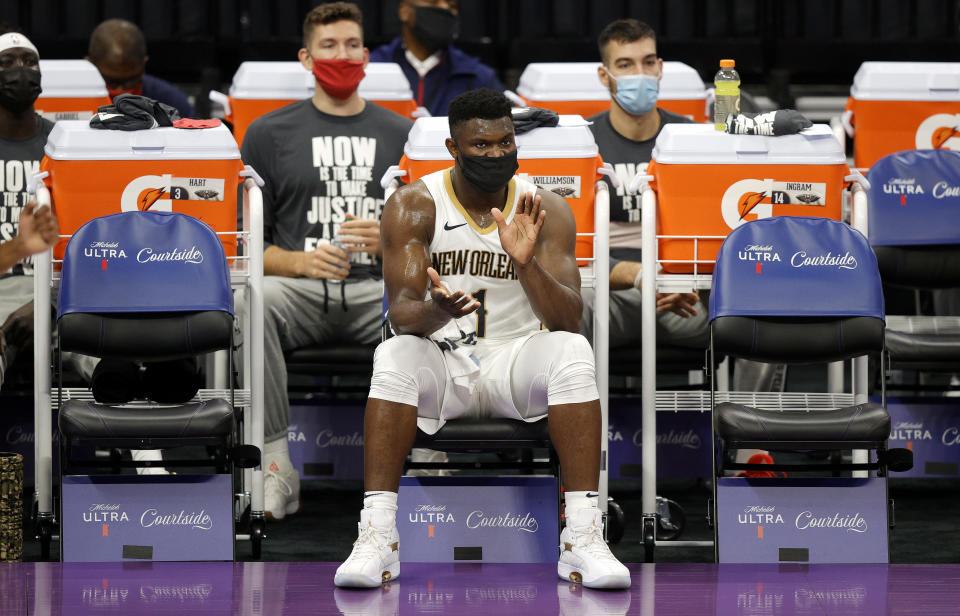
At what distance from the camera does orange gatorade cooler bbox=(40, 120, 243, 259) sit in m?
4.61

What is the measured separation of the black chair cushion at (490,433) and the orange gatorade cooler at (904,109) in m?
2.18

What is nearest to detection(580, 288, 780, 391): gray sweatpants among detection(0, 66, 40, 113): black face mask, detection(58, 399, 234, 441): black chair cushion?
detection(58, 399, 234, 441): black chair cushion

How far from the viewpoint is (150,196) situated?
183 inches

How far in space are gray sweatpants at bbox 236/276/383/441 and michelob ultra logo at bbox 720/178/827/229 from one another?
51.5 inches

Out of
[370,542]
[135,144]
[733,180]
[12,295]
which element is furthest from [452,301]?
[12,295]

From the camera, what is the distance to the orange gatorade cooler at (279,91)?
5.86 meters

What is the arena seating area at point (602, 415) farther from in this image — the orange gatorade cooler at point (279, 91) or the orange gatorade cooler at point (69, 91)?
the orange gatorade cooler at point (69, 91)

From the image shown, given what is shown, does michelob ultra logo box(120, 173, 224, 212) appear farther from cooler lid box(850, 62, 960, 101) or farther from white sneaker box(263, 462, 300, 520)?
cooler lid box(850, 62, 960, 101)

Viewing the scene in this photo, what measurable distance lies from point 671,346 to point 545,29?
3657 mm

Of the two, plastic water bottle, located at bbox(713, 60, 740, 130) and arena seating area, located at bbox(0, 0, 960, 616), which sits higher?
plastic water bottle, located at bbox(713, 60, 740, 130)

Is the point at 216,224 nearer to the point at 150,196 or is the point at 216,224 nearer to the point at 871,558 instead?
the point at 150,196

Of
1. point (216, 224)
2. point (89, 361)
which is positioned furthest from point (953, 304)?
point (89, 361)

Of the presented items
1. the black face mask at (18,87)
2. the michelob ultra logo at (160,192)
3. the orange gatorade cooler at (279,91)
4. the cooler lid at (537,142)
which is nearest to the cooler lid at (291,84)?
the orange gatorade cooler at (279,91)

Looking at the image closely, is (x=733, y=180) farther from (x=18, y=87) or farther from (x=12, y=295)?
(x=18, y=87)
